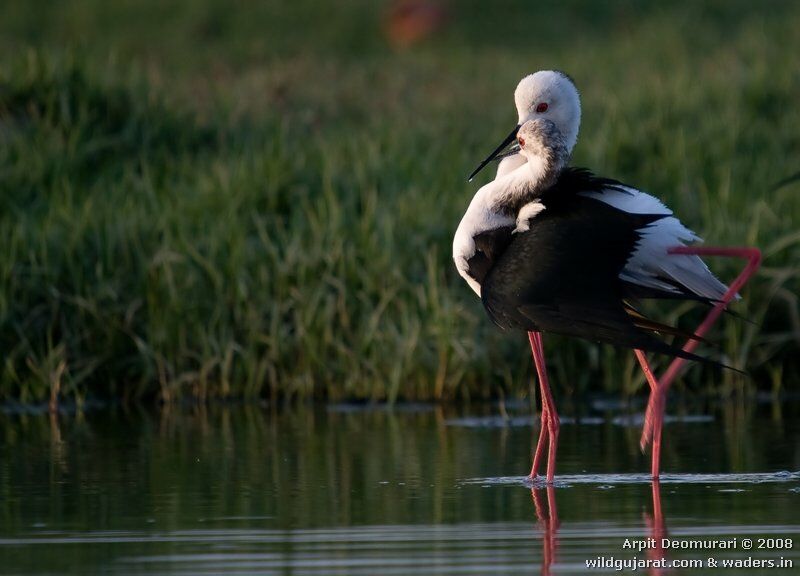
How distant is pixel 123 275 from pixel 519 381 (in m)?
2.12

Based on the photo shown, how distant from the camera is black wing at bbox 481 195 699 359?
18.5ft

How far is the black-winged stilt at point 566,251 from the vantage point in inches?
224

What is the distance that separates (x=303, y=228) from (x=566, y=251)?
3.37 meters

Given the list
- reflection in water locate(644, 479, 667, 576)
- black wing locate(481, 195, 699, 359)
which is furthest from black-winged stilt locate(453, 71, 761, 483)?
reflection in water locate(644, 479, 667, 576)

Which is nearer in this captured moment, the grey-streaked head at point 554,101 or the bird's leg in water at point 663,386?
the bird's leg in water at point 663,386

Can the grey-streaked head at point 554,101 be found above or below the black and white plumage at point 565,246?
above

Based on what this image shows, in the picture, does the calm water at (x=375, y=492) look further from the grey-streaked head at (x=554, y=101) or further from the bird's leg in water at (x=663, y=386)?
the grey-streaked head at (x=554, y=101)

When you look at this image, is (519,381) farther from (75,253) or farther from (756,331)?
(75,253)

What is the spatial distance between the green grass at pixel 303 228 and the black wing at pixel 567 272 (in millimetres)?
2215

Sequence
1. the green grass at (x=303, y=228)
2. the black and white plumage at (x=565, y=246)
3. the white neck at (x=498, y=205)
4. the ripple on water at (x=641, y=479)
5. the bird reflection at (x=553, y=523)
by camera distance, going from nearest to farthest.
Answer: the bird reflection at (x=553, y=523)
the ripple on water at (x=641, y=479)
the black and white plumage at (x=565, y=246)
the white neck at (x=498, y=205)
the green grass at (x=303, y=228)

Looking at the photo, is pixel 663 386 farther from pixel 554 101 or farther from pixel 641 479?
pixel 554 101

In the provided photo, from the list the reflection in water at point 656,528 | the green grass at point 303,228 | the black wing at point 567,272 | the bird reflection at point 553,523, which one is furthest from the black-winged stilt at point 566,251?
the green grass at point 303,228

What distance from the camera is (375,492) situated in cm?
549

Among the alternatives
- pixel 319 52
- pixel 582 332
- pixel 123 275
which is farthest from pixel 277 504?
pixel 319 52
